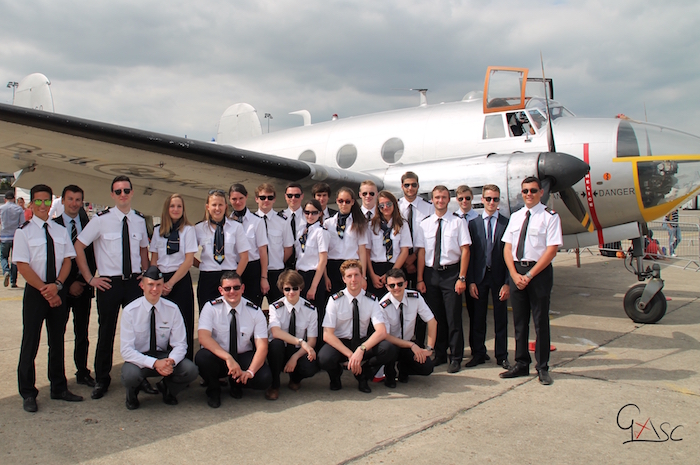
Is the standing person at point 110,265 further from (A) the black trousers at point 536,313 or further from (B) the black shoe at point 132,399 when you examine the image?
(A) the black trousers at point 536,313

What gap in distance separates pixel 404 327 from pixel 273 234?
1.68 metres

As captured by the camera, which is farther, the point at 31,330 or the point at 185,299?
the point at 185,299

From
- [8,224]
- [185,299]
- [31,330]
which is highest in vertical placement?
[8,224]

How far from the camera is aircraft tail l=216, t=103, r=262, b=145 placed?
13656mm

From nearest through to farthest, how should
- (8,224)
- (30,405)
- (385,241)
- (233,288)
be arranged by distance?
1. (30,405)
2. (233,288)
3. (385,241)
4. (8,224)

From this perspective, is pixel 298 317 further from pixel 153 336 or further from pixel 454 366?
pixel 454 366

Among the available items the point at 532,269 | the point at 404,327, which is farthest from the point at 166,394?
the point at 532,269

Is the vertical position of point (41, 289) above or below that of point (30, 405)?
above

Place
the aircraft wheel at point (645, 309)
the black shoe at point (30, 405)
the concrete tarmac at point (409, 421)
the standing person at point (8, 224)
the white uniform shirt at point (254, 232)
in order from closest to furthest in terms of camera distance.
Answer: the concrete tarmac at point (409, 421) → the black shoe at point (30, 405) → the white uniform shirt at point (254, 232) → the aircraft wheel at point (645, 309) → the standing person at point (8, 224)

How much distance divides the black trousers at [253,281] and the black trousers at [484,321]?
221cm

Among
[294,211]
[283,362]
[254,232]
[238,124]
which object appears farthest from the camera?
[238,124]

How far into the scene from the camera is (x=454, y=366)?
15.6ft

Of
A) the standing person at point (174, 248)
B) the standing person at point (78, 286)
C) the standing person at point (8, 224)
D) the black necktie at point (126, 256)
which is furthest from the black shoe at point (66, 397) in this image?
the standing person at point (8, 224)

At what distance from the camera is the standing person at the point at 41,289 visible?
12.5 ft
